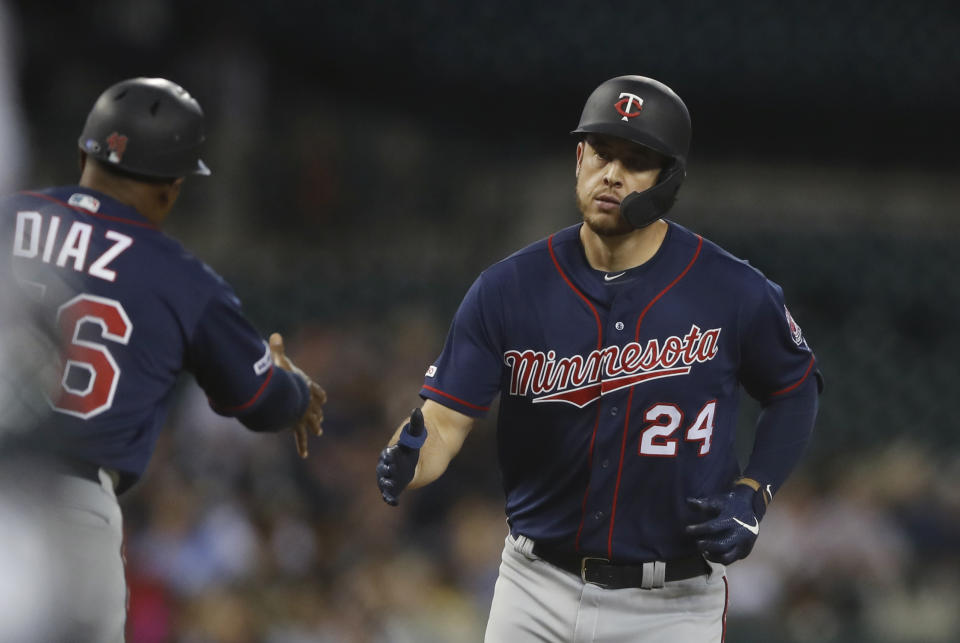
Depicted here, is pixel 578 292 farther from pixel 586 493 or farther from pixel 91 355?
pixel 91 355

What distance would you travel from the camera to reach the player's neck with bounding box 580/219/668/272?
349 cm

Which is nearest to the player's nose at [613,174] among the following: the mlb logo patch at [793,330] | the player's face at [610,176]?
the player's face at [610,176]

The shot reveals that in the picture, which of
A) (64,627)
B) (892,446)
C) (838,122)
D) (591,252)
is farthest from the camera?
(838,122)

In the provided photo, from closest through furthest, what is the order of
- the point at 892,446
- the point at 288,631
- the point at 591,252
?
the point at 591,252, the point at 288,631, the point at 892,446

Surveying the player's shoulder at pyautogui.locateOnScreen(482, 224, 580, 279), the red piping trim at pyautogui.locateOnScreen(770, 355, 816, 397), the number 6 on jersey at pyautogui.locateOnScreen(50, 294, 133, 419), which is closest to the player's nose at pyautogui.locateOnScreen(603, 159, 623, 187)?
the player's shoulder at pyautogui.locateOnScreen(482, 224, 580, 279)

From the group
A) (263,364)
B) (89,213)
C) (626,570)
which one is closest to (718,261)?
(626,570)

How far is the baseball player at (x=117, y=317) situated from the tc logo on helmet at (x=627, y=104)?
1.17 m

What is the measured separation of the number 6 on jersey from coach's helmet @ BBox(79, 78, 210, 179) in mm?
451

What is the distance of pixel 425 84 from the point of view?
1048 cm

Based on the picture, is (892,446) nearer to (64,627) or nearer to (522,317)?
(522,317)

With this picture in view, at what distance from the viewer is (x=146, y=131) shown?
363 centimetres

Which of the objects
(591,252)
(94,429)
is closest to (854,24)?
(591,252)

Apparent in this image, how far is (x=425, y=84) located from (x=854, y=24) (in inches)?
143

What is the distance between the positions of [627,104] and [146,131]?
132 centimetres
